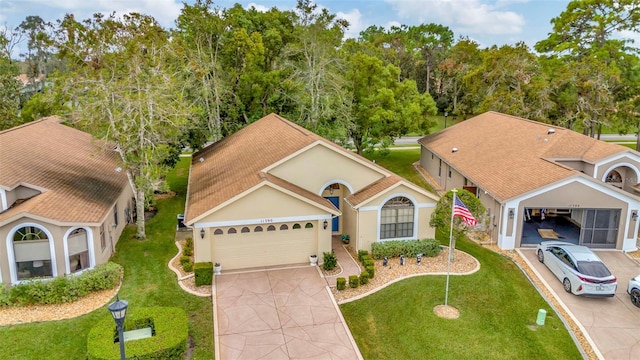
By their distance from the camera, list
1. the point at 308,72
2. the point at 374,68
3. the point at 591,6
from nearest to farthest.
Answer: the point at 308,72 → the point at 374,68 → the point at 591,6

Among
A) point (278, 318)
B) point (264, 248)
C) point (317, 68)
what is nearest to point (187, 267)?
point (264, 248)

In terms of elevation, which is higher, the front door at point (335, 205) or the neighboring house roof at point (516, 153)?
the neighboring house roof at point (516, 153)

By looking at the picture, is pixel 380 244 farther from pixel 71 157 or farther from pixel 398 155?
pixel 398 155

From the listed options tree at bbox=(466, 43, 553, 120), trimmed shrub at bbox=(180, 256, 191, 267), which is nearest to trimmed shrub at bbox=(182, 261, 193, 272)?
trimmed shrub at bbox=(180, 256, 191, 267)

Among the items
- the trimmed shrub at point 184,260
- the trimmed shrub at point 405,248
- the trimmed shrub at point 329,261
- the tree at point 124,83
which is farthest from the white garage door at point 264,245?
the tree at point 124,83

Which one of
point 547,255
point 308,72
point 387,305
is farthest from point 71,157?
point 547,255

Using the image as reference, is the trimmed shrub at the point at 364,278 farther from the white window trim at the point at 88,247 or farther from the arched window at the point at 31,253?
the arched window at the point at 31,253
